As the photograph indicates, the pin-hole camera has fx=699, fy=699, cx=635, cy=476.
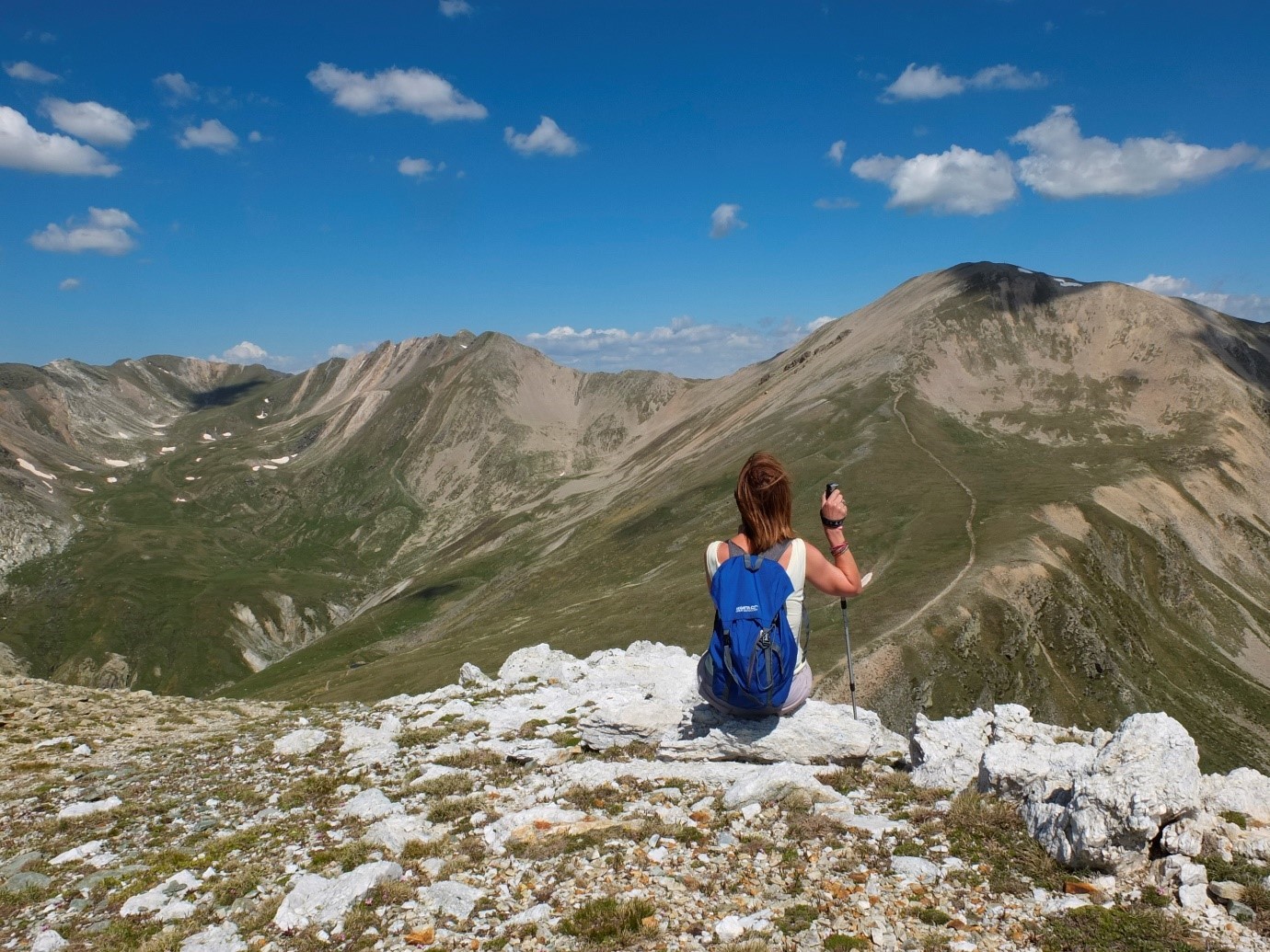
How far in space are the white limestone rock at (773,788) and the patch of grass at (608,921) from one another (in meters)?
3.66

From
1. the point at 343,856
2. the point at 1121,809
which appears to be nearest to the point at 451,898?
the point at 343,856

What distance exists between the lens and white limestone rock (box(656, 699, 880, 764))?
1548 centimetres

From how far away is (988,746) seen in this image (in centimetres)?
1373

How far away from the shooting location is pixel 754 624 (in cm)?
1207

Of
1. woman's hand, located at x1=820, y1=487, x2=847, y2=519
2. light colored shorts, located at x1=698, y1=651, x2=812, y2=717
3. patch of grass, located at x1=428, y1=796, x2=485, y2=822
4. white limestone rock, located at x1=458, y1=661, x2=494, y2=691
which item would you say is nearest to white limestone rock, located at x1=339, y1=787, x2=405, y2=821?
patch of grass, located at x1=428, y1=796, x2=485, y2=822

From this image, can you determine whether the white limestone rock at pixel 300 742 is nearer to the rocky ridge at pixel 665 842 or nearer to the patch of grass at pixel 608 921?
the rocky ridge at pixel 665 842

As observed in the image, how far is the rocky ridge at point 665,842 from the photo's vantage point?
9.69 metres

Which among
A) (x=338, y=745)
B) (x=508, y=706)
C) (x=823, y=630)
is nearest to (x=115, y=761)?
(x=338, y=745)

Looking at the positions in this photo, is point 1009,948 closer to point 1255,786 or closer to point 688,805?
point 688,805

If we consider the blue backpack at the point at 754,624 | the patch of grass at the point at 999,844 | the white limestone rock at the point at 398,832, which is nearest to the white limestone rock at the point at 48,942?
the white limestone rock at the point at 398,832

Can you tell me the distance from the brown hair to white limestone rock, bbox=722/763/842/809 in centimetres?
482

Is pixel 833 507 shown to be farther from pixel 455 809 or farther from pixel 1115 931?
pixel 455 809

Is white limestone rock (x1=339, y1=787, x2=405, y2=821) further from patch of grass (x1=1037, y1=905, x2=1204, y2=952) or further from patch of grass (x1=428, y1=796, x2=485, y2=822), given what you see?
patch of grass (x1=1037, y1=905, x2=1204, y2=952)

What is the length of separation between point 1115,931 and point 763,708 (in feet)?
21.5
